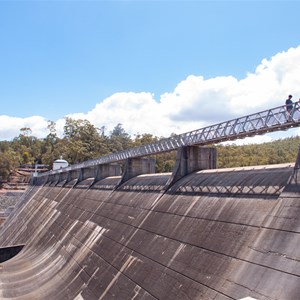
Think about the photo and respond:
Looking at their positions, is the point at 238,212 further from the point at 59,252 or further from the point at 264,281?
the point at 59,252

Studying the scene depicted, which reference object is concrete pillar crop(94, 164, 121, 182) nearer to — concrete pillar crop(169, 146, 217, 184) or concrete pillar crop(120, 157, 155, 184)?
concrete pillar crop(120, 157, 155, 184)

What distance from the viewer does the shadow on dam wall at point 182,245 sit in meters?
8.85

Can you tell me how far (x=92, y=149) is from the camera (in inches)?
4355

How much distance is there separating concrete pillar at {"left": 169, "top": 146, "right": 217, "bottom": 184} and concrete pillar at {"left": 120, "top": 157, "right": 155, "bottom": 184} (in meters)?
8.88

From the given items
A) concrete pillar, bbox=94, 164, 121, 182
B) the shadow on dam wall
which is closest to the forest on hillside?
concrete pillar, bbox=94, 164, 121, 182

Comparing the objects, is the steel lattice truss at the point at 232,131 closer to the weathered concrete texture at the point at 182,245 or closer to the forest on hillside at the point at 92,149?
the weathered concrete texture at the point at 182,245

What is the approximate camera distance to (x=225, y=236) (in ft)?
36.0

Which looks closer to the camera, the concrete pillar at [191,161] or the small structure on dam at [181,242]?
the small structure on dam at [181,242]

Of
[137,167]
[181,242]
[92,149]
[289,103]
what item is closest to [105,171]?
[137,167]

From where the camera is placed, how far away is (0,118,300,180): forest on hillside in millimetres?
77162

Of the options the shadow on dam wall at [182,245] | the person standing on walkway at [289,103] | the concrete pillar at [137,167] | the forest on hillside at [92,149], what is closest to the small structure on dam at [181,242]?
the shadow on dam wall at [182,245]

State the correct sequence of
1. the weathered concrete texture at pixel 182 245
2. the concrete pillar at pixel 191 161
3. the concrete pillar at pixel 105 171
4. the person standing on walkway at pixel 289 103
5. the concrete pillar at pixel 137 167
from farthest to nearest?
the concrete pillar at pixel 105 171, the concrete pillar at pixel 137 167, the concrete pillar at pixel 191 161, the person standing on walkway at pixel 289 103, the weathered concrete texture at pixel 182 245

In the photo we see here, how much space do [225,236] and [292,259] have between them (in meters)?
3.01

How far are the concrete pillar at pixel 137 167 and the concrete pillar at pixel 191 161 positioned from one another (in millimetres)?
8881
